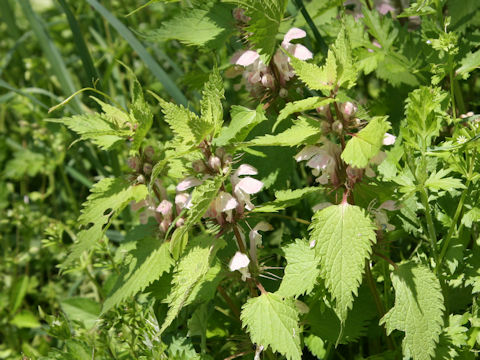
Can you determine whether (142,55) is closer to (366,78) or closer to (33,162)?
(366,78)

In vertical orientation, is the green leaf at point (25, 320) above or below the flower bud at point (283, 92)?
below

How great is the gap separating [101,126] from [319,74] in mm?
443

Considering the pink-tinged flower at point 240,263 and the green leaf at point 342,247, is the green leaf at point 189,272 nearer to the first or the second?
the pink-tinged flower at point 240,263

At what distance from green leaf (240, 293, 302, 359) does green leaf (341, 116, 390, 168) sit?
269 millimetres

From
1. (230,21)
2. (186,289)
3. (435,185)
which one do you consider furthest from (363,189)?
(230,21)

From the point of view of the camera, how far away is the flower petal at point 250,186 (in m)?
0.91

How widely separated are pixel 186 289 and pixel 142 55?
716mm

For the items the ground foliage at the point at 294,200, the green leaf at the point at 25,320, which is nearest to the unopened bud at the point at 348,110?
the ground foliage at the point at 294,200

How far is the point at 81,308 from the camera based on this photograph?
145 centimetres

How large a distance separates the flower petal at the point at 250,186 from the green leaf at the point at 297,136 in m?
0.08

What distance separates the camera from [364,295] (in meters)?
1.11

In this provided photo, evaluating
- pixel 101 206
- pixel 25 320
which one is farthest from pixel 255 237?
pixel 25 320

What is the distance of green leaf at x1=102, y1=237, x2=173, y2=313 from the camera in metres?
1.04

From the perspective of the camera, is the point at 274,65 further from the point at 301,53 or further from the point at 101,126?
the point at 101,126
